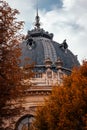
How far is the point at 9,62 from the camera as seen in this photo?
71.8 feet

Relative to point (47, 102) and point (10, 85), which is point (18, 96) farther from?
point (47, 102)

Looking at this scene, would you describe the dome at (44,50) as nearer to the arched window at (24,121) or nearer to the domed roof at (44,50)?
the domed roof at (44,50)

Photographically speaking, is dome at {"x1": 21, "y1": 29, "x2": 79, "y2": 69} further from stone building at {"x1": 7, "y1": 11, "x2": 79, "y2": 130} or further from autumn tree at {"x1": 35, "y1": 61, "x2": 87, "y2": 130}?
autumn tree at {"x1": 35, "y1": 61, "x2": 87, "y2": 130}

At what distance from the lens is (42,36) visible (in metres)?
61.6

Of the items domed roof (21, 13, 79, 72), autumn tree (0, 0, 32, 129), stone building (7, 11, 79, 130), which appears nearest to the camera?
autumn tree (0, 0, 32, 129)

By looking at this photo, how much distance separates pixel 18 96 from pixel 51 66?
3163cm

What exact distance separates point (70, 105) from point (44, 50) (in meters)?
27.8

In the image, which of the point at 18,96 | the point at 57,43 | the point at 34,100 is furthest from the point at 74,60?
the point at 18,96

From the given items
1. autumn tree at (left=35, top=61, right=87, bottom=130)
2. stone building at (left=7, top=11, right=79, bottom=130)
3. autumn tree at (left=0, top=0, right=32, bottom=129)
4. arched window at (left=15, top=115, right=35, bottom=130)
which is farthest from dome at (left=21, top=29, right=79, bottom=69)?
autumn tree at (left=0, top=0, right=32, bottom=129)

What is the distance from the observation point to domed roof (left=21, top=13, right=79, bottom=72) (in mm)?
56000

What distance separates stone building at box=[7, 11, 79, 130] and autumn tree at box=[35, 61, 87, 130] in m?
14.9

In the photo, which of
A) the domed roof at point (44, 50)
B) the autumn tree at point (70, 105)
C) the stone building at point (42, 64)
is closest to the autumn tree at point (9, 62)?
the autumn tree at point (70, 105)

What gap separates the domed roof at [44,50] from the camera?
5600cm

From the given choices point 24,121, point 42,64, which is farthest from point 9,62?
point 42,64
